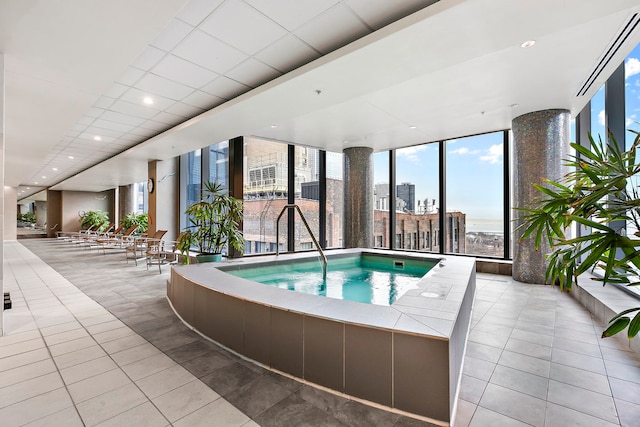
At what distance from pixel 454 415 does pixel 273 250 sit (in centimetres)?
635

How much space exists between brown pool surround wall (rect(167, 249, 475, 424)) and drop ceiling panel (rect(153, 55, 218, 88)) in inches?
101

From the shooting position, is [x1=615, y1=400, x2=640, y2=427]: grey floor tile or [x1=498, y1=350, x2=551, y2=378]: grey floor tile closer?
[x1=615, y1=400, x2=640, y2=427]: grey floor tile

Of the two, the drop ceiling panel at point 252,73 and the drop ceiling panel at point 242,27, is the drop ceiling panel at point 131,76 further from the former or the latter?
the drop ceiling panel at point 242,27

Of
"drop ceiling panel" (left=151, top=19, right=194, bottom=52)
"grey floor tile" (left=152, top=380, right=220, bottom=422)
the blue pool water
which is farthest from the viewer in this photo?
the blue pool water

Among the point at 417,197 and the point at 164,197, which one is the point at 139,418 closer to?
the point at 417,197

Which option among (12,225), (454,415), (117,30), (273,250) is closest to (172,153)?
(273,250)

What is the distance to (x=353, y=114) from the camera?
17.5ft

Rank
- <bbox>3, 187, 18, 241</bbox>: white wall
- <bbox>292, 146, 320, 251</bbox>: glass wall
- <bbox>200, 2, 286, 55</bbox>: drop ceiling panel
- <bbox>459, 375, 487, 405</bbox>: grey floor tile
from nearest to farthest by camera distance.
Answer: <bbox>459, 375, 487, 405</bbox>: grey floor tile, <bbox>200, 2, 286, 55</bbox>: drop ceiling panel, <bbox>292, 146, 320, 251</bbox>: glass wall, <bbox>3, 187, 18, 241</bbox>: white wall

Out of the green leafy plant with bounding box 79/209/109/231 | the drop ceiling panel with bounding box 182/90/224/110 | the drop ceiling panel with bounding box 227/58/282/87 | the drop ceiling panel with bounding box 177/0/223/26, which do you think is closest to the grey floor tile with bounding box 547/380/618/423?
the drop ceiling panel with bounding box 177/0/223/26

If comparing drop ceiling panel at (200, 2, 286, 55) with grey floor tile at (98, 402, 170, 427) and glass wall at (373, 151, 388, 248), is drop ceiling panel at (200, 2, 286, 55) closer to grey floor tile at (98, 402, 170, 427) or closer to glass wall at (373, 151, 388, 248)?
grey floor tile at (98, 402, 170, 427)

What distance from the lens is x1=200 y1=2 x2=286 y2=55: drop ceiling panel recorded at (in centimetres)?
251

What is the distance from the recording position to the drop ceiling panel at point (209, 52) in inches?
114

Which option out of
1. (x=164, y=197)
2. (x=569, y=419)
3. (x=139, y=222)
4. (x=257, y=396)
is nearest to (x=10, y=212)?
(x=139, y=222)

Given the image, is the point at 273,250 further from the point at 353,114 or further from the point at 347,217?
the point at 353,114
